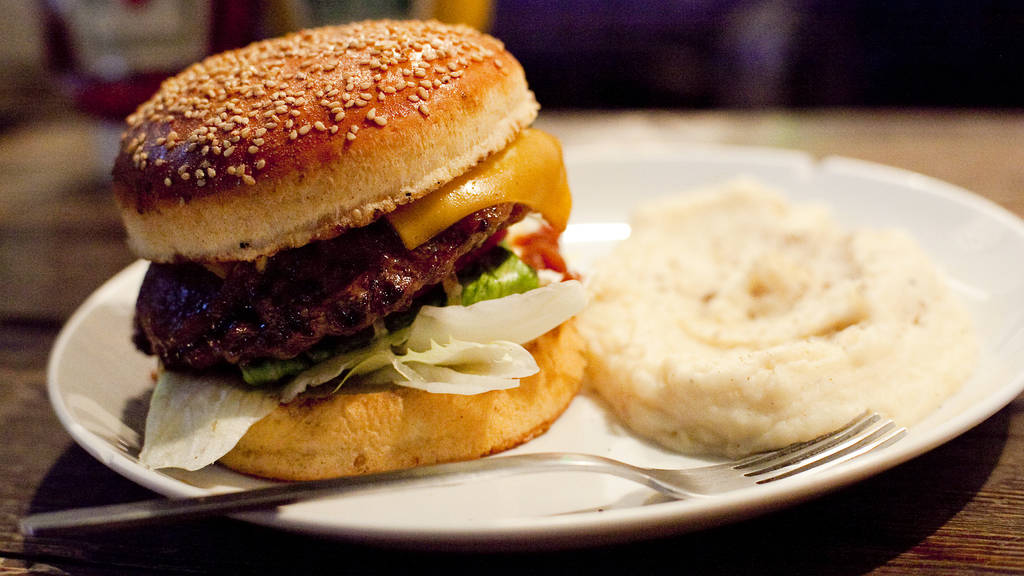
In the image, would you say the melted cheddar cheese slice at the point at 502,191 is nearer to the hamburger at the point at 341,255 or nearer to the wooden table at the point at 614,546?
the hamburger at the point at 341,255

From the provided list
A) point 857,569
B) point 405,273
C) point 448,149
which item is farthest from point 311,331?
point 857,569

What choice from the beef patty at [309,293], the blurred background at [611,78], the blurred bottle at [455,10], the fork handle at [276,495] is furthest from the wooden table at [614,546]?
the blurred bottle at [455,10]

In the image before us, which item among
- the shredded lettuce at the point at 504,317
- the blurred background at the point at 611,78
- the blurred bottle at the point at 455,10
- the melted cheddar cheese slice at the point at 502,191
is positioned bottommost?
the blurred background at the point at 611,78

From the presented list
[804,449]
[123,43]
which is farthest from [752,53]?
[804,449]

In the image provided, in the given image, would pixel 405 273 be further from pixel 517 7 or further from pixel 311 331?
pixel 517 7

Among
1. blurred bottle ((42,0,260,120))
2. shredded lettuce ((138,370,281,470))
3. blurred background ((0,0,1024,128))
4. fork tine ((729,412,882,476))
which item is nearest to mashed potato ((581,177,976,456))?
fork tine ((729,412,882,476))

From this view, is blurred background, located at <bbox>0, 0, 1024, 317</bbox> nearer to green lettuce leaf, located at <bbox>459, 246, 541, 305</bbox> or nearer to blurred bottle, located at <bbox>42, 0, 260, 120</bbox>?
blurred bottle, located at <bbox>42, 0, 260, 120</bbox>
